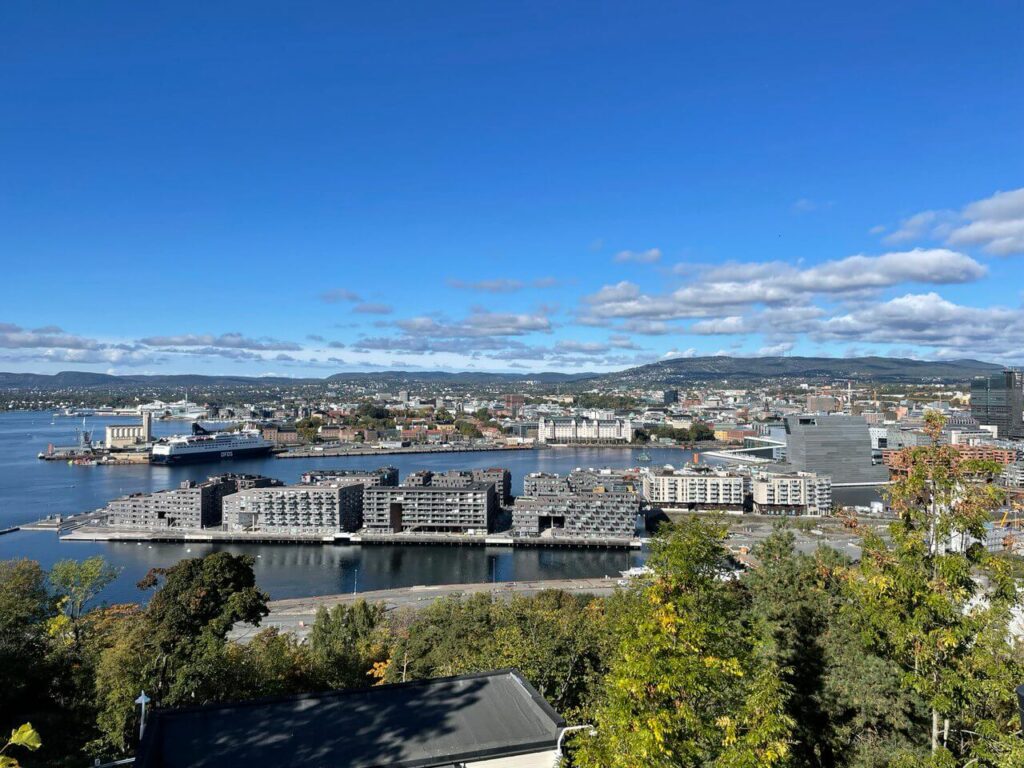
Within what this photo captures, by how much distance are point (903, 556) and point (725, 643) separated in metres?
0.53

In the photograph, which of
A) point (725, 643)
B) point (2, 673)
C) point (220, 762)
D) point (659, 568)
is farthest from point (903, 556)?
point (2, 673)

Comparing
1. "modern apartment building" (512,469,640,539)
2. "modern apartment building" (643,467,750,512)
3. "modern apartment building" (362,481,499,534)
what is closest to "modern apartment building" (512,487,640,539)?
"modern apartment building" (512,469,640,539)

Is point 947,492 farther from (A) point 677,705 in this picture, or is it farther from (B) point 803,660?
(B) point 803,660

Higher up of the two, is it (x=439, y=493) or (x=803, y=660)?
(x=803, y=660)

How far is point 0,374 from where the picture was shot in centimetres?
9956

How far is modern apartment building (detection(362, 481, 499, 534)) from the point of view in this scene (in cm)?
1331

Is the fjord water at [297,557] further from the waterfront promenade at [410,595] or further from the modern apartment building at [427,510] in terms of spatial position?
the waterfront promenade at [410,595]

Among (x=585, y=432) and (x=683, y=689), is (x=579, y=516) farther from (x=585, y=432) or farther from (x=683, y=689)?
(x=585, y=432)

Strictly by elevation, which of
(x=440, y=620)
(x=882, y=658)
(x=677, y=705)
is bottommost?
(x=440, y=620)

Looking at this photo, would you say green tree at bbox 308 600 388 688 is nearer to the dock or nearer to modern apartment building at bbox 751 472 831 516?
the dock

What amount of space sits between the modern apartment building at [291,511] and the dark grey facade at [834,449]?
42.7 feet

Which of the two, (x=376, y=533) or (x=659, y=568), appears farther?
(x=376, y=533)

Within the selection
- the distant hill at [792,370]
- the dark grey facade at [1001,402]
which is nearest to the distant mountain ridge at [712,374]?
the distant hill at [792,370]

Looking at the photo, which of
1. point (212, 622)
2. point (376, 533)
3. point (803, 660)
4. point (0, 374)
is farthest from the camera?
point (0, 374)
